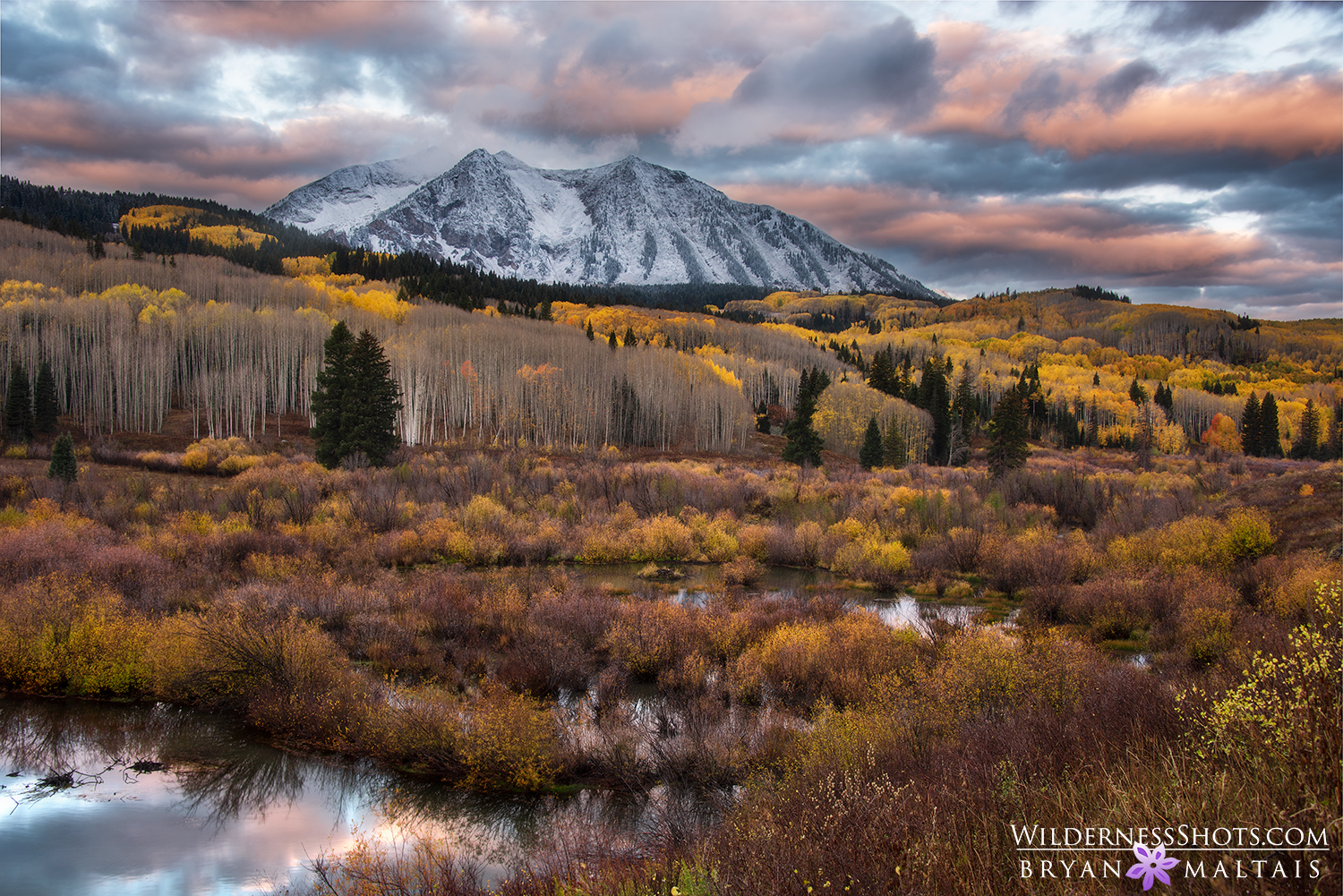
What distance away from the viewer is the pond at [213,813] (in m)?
8.52

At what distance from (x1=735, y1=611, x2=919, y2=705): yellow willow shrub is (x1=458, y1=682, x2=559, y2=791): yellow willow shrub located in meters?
4.34

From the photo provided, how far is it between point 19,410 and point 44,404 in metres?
3.48

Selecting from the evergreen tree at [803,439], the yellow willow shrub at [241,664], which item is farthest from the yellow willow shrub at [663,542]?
the evergreen tree at [803,439]

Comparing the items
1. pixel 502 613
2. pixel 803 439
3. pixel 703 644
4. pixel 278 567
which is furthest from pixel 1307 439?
pixel 278 567

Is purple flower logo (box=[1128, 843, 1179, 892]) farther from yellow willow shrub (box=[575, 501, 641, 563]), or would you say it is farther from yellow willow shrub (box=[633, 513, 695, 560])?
yellow willow shrub (box=[633, 513, 695, 560])

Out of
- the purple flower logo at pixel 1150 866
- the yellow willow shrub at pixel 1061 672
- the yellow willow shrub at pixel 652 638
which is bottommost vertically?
the yellow willow shrub at pixel 652 638

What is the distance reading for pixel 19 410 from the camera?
5131 cm

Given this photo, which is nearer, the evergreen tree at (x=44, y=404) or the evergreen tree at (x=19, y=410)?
the evergreen tree at (x=19, y=410)

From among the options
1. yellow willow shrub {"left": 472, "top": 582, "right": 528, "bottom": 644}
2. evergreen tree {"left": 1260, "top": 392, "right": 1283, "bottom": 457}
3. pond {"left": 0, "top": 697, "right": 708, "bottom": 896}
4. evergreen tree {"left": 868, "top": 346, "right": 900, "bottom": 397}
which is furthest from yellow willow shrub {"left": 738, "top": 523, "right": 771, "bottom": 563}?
evergreen tree {"left": 1260, "top": 392, "right": 1283, "bottom": 457}

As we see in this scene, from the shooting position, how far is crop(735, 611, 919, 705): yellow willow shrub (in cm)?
1253

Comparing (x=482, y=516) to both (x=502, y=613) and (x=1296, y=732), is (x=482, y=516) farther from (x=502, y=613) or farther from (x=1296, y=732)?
(x=1296, y=732)

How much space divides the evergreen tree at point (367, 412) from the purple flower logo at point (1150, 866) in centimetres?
4542

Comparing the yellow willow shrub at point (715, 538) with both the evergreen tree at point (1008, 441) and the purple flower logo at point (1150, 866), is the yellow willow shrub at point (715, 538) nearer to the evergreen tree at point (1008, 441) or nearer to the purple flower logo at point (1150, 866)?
the purple flower logo at point (1150, 866)

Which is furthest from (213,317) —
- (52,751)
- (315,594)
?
(52,751)
